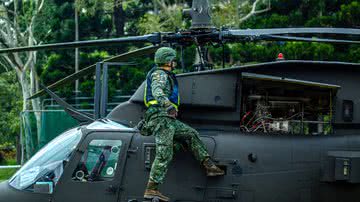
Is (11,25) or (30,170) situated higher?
(11,25)

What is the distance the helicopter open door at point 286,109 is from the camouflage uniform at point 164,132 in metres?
0.84

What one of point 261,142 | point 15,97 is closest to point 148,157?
point 261,142

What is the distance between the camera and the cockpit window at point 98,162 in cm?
814

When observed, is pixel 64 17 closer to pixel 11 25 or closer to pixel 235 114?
pixel 11 25

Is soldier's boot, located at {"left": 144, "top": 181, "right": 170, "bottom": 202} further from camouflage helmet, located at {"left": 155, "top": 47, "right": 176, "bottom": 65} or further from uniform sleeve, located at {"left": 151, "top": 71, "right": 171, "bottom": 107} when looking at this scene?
camouflage helmet, located at {"left": 155, "top": 47, "right": 176, "bottom": 65}

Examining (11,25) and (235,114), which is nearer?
(235,114)

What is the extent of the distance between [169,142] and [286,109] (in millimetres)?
1737

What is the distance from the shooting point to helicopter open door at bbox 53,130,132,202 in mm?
8047

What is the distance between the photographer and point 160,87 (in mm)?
7789

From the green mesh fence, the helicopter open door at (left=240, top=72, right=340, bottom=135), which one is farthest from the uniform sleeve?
the green mesh fence

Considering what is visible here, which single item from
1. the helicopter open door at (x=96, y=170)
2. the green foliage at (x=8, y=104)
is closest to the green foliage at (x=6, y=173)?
the helicopter open door at (x=96, y=170)

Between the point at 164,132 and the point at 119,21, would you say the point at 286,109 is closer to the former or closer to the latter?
the point at 164,132

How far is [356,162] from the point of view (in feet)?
25.8

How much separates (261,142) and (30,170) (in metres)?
2.93
